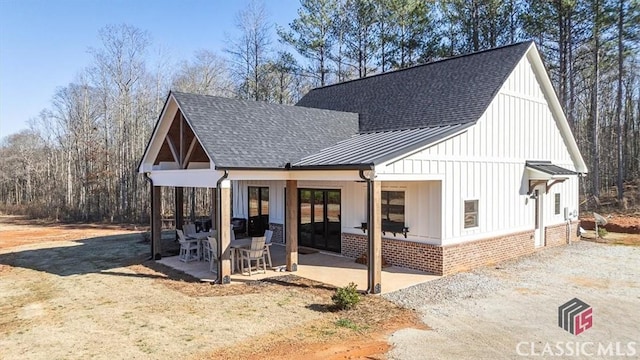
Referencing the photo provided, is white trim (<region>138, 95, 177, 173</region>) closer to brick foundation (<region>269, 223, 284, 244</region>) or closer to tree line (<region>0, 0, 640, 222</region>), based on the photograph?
brick foundation (<region>269, 223, 284, 244</region>)

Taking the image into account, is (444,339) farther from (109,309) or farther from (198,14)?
(198,14)

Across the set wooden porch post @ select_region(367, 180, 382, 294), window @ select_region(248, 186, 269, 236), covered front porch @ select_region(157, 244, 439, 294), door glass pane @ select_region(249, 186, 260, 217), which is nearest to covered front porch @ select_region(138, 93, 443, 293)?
wooden porch post @ select_region(367, 180, 382, 294)

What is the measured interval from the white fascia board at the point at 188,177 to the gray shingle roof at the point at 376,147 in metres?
1.98

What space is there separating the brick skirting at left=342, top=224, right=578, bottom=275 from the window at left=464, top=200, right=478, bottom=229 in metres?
0.49

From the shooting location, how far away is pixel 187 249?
1177cm

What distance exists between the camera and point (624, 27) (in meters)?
23.2

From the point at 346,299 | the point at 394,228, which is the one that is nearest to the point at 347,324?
the point at 346,299

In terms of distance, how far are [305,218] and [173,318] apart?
710 cm

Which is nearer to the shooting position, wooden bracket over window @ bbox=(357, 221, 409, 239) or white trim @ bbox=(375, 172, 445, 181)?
white trim @ bbox=(375, 172, 445, 181)

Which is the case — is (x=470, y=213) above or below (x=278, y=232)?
above

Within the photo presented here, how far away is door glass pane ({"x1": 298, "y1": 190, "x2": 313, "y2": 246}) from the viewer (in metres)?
13.5

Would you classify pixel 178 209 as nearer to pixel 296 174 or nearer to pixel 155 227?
pixel 155 227

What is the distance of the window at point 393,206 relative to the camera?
434 inches

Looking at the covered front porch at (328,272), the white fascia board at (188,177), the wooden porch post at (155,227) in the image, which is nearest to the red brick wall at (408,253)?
the covered front porch at (328,272)
